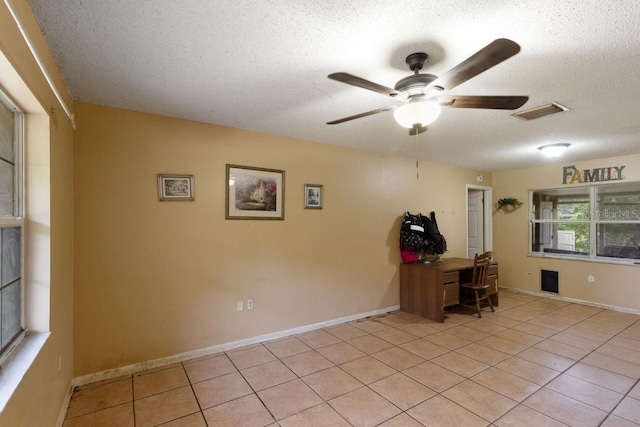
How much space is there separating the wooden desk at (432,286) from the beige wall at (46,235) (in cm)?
366

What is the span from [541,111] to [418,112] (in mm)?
1604

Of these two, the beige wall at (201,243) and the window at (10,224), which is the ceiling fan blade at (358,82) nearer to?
the window at (10,224)

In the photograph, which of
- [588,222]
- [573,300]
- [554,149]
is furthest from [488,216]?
[554,149]

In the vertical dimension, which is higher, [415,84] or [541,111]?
[541,111]

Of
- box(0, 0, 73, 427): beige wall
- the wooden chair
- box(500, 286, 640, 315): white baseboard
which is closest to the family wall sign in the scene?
box(500, 286, 640, 315): white baseboard

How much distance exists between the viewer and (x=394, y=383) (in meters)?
2.40

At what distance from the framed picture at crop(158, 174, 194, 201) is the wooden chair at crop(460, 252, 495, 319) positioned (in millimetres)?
3582

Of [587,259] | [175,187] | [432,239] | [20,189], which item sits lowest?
[587,259]

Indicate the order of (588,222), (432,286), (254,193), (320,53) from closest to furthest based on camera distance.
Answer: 1. (320,53)
2. (254,193)
3. (432,286)
4. (588,222)

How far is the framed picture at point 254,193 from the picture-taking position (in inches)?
119

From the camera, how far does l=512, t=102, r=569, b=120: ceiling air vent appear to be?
8.09 feet

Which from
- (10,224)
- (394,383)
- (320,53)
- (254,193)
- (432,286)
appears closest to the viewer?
(10,224)

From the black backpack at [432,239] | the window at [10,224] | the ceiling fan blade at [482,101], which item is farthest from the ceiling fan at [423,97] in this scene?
the black backpack at [432,239]

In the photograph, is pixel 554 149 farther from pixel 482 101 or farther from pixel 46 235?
pixel 46 235
